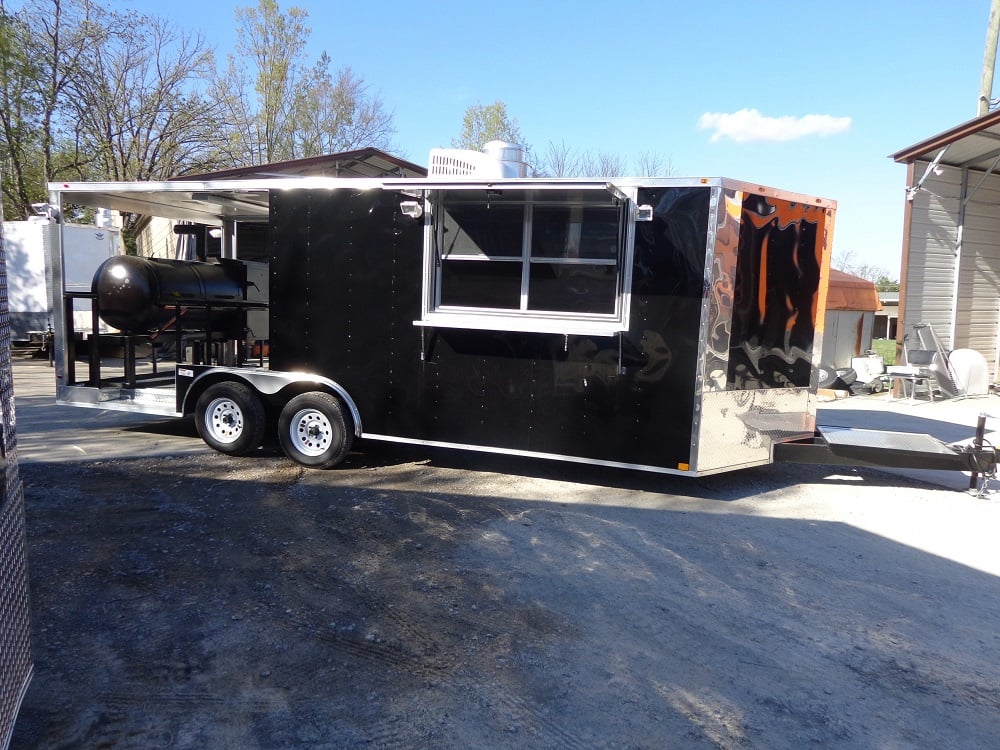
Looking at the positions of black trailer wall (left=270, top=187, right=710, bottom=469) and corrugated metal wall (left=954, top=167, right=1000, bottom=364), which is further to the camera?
corrugated metal wall (left=954, top=167, right=1000, bottom=364)

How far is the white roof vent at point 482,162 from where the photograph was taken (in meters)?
7.20

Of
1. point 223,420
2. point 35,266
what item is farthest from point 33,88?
point 223,420

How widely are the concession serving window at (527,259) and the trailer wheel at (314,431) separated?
1.35 m

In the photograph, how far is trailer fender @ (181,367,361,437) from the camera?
23.0 feet

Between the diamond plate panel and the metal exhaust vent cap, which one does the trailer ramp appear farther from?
the metal exhaust vent cap

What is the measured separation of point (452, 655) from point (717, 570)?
2.14 m

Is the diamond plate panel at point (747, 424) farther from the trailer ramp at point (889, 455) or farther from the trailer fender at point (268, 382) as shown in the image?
the trailer fender at point (268, 382)

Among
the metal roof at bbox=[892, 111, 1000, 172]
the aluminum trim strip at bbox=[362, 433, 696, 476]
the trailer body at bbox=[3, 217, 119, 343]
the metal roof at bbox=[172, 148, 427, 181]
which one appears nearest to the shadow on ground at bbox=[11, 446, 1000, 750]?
the aluminum trim strip at bbox=[362, 433, 696, 476]

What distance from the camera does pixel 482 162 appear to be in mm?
7418

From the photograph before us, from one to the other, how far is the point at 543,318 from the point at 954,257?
12.5 m

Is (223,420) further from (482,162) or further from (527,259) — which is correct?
(482,162)

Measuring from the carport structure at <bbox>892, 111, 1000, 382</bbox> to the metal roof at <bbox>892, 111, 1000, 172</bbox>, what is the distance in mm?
20

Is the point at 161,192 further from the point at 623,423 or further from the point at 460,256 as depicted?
the point at 623,423

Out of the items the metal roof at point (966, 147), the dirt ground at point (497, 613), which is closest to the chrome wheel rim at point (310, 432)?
the dirt ground at point (497, 613)
